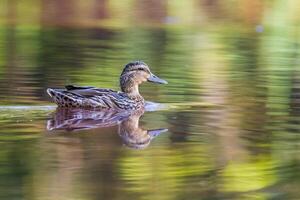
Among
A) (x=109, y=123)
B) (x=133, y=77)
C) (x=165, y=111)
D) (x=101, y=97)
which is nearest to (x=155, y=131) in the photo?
(x=109, y=123)

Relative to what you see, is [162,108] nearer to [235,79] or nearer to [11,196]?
[235,79]

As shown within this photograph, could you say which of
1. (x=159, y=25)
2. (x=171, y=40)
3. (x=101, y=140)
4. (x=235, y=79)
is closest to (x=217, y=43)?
(x=171, y=40)

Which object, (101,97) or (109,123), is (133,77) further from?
(109,123)

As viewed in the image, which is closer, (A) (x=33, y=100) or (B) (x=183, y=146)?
(B) (x=183, y=146)

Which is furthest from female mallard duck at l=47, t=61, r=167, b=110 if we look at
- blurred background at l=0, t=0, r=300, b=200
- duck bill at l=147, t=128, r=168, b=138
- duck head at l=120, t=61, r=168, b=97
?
duck bill at l=147, t=128, r=168, b=138

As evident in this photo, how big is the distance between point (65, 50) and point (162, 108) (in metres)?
5.70

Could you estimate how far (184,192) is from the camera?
24.1ft

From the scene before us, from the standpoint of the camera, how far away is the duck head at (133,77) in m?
11.8

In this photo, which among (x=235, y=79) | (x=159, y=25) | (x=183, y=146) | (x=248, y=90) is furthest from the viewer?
(x=159, y=25)

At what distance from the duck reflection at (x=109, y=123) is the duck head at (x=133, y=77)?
2.20 feet

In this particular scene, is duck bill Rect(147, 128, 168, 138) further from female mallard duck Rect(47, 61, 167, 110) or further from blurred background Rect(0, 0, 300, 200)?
female mallard duck Rect(47, 61, 167, 110)

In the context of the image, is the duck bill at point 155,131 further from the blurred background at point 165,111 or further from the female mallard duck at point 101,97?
the female mallard duck at point 101,97

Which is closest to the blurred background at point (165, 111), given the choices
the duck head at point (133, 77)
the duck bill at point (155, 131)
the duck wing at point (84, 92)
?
the duck bill at point (155, 131)

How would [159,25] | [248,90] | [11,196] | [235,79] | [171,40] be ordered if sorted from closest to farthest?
[11,196], [248,90], [235,79], [171,40], [159,25]
